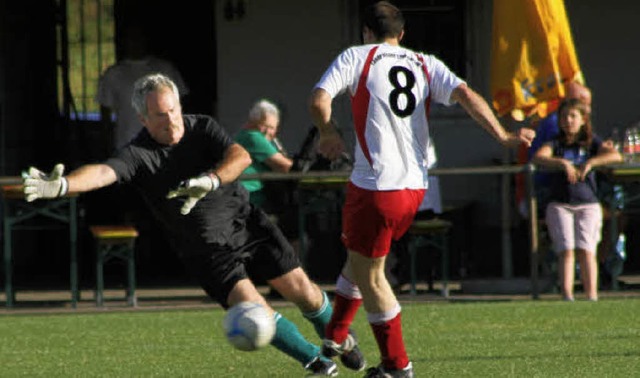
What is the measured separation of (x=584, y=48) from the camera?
1795 centimetres

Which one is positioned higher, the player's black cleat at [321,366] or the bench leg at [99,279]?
the player's black cleat at [321,366]

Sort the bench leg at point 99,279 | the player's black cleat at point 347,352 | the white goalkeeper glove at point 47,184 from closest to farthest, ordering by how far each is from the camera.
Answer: the white goalkeeper glove at point 47,184
the player's black cleat at point 347,352
the bench leg at point 99,279

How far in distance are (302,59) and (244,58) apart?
0.62 m

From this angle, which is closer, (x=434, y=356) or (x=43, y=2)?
(x=434, y=356)

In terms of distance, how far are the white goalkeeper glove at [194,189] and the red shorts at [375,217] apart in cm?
73

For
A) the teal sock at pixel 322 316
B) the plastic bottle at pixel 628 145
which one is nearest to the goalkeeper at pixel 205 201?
the teal sock at pixel 322 316

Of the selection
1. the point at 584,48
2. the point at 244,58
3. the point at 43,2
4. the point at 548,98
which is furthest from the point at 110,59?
the point at 548,98

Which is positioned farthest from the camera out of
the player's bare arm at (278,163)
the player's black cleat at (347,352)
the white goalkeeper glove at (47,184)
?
the player's bare arm at (278,163)

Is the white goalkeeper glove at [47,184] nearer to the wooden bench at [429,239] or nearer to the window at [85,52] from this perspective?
the wooden bench at [429,239]

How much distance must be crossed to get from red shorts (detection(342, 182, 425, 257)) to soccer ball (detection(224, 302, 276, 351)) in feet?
1.93

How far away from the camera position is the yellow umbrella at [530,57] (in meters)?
14.2

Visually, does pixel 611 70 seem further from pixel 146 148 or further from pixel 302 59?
pixel 146 148

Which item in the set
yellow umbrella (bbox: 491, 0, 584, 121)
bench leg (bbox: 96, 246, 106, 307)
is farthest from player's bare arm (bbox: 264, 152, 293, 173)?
yellow umbrella (bbox: 491, 0, 584, 121)

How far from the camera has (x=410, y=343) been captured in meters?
11.1
